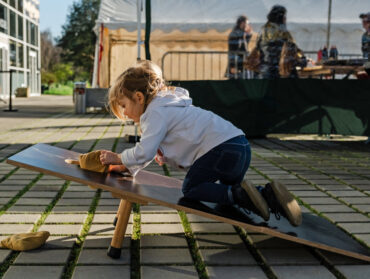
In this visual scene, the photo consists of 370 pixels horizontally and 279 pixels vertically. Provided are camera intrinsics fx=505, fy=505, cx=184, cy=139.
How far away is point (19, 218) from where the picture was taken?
3.27 meters

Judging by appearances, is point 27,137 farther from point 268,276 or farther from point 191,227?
point 268,276

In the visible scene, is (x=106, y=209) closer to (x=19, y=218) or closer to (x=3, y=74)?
(x=19, y=218)

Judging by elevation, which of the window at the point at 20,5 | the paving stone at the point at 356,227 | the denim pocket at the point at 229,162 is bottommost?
the paving stone at the point at 356,227

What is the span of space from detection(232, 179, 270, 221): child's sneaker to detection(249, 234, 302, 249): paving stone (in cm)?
24

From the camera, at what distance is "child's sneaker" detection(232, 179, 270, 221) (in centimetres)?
263

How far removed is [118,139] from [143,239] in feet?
17.8

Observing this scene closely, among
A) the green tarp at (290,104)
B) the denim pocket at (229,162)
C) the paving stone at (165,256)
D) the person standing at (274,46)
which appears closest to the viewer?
the paving stone at (165,256)

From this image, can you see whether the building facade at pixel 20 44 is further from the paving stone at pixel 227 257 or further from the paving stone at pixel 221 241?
the paving stone at pixel 227 257

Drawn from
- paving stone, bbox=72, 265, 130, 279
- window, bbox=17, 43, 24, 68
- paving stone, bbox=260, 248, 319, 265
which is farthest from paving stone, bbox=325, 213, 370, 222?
window, bbox=17, 43, 24, 68

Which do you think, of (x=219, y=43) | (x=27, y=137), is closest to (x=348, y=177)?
(x=27, y=137)

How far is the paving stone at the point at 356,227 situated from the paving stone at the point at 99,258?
1402 millimetres

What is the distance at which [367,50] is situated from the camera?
900cm

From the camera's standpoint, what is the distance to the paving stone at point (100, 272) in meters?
2.32

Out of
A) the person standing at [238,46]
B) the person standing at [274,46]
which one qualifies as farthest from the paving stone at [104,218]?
the person standing at [238,46]
